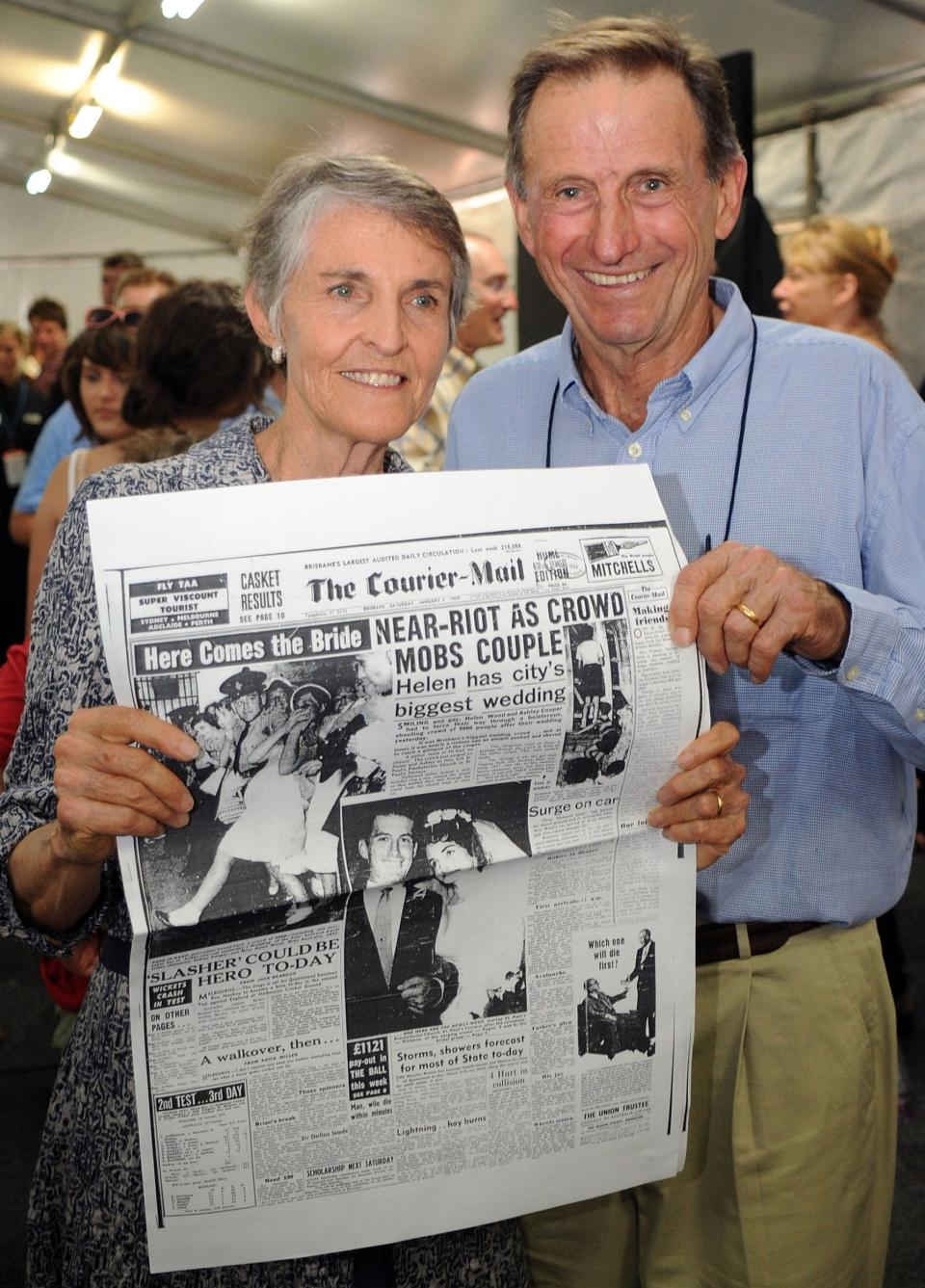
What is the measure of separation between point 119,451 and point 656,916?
1610mm

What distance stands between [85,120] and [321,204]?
7.94 m

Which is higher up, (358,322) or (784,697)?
(358,322)

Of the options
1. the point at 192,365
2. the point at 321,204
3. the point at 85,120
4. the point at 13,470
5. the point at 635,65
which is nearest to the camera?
the point at 321,204

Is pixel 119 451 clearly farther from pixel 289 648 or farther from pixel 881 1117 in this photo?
pixel 881 1117

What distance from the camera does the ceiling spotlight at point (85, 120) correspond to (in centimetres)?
773

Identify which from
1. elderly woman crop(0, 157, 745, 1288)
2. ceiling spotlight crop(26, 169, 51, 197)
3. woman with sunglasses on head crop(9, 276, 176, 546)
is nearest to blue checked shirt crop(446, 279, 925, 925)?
elderly woman crop(0, 157, 745, 1288)

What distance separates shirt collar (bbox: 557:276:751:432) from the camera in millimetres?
1289

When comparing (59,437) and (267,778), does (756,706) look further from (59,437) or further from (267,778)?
(59,437)

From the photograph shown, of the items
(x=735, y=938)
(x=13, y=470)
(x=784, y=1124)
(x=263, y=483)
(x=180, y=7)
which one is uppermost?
(x=180, y=7)

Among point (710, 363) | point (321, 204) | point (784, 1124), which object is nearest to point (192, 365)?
point (321, 204)

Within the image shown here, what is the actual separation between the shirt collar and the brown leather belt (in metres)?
0.54

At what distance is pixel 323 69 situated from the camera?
225 inches

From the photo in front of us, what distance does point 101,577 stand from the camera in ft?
2.83

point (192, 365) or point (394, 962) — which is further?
point (192, 365)
